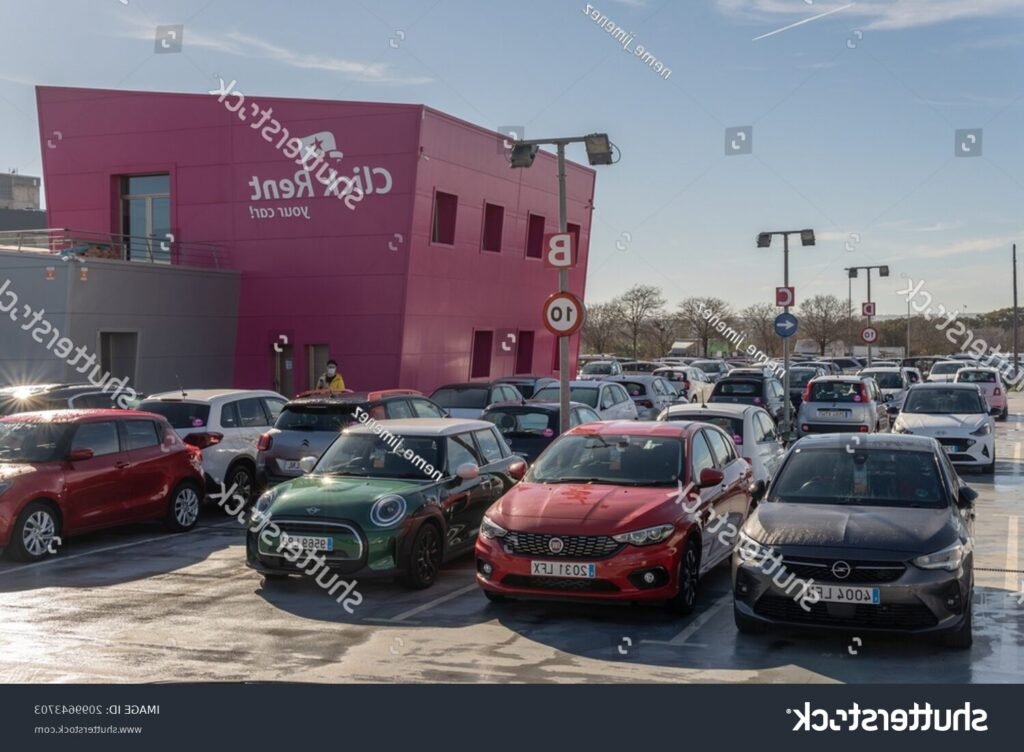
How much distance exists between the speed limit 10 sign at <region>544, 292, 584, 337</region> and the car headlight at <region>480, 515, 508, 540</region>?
5458 millimetres

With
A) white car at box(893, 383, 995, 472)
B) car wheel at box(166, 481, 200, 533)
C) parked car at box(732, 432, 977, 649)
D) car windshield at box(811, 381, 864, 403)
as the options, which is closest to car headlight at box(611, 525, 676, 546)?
parked car at box(732, 432, 977, 649)

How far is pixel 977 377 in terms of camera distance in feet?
117

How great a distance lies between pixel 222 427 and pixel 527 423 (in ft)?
14.3

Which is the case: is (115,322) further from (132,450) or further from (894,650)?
(894,650)

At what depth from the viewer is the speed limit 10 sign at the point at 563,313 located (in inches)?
574

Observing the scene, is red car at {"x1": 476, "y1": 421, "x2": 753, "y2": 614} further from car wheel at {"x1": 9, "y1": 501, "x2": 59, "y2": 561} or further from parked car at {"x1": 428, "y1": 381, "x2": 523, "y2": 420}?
parked car at {"x1": 428, "y1": 381, "x2": 523, "y2": 420}

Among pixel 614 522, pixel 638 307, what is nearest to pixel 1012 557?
pixel 614 522

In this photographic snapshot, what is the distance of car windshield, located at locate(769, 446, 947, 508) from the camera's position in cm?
899

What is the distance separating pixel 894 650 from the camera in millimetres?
8102

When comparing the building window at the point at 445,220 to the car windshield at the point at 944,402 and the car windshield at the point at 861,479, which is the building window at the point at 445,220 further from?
the car windshield at the point at 861,479

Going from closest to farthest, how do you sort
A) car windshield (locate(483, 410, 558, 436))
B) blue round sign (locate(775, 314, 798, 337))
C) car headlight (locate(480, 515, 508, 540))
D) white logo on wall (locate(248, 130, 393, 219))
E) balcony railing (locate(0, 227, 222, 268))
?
car headlight (locate(480, 515, 508, 540)) → car windshield (locate(483, 410, 558, 436)) → blue round sign (locate(775, 314, 798, 337)) → balcony railing (locate(0, 227, 222, 268)) → white logo on wall (locate(248, 130, 393, 219))

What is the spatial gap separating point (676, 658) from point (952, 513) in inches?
102

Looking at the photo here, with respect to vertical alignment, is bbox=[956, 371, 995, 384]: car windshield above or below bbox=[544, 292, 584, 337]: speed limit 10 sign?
below

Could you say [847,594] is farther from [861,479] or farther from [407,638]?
[407,638]
